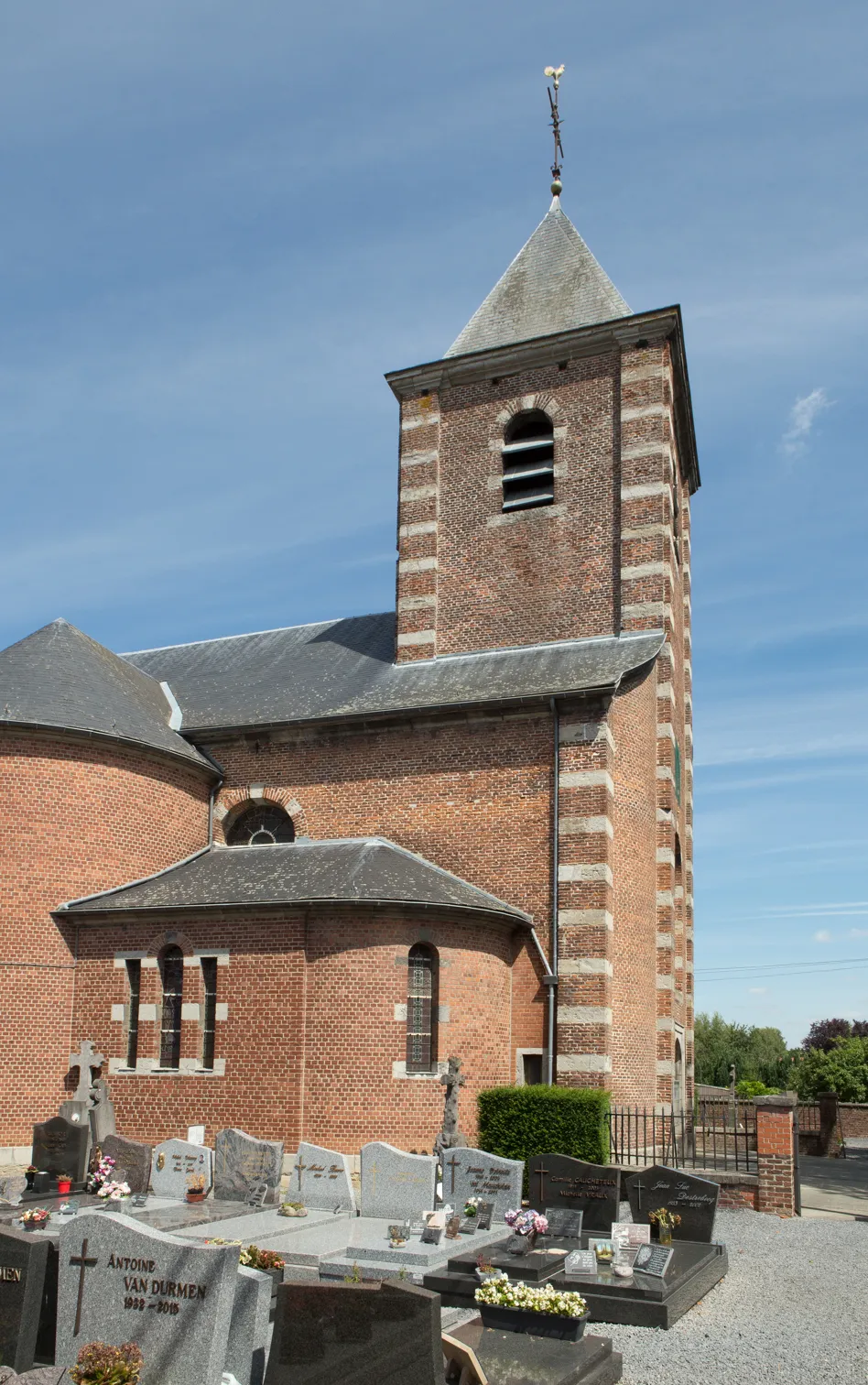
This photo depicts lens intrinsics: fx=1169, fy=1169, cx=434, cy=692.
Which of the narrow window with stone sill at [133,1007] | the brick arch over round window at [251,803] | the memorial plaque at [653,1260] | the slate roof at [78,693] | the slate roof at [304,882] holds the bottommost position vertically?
the memorial plaque at [653,1260]

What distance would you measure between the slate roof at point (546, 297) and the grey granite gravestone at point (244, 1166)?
654 inches

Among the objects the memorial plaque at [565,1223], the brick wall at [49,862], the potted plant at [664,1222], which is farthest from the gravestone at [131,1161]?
the potted plant at [664,1222]

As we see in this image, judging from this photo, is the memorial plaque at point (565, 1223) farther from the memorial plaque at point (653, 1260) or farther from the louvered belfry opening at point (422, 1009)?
the louvered belfry opening at point (422, 1009)

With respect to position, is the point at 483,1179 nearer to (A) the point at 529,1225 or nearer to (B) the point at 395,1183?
(B) the point at 395,1183

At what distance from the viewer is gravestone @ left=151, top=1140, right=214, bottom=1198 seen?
14.2m

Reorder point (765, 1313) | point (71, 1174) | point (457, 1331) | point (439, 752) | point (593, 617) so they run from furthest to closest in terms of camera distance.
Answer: point (593, 617) < point (439, 752) < point (71, 1174) < point (765, 1313) < point (457, 1331)

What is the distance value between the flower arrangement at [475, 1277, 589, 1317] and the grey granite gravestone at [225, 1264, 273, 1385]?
187 centimetres

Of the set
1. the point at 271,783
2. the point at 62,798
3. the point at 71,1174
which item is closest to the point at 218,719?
the point at 271,783

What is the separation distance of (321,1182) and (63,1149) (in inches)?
134

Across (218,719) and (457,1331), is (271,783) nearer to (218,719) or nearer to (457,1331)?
(218,719)

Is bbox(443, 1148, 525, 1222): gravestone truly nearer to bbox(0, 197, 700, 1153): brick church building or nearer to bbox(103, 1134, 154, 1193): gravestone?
bbox(103, 1134, 154, 1193): gravestone

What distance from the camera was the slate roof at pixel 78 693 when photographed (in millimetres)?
20219

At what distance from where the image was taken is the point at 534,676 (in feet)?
68.9

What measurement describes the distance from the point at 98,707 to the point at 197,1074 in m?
6.81
